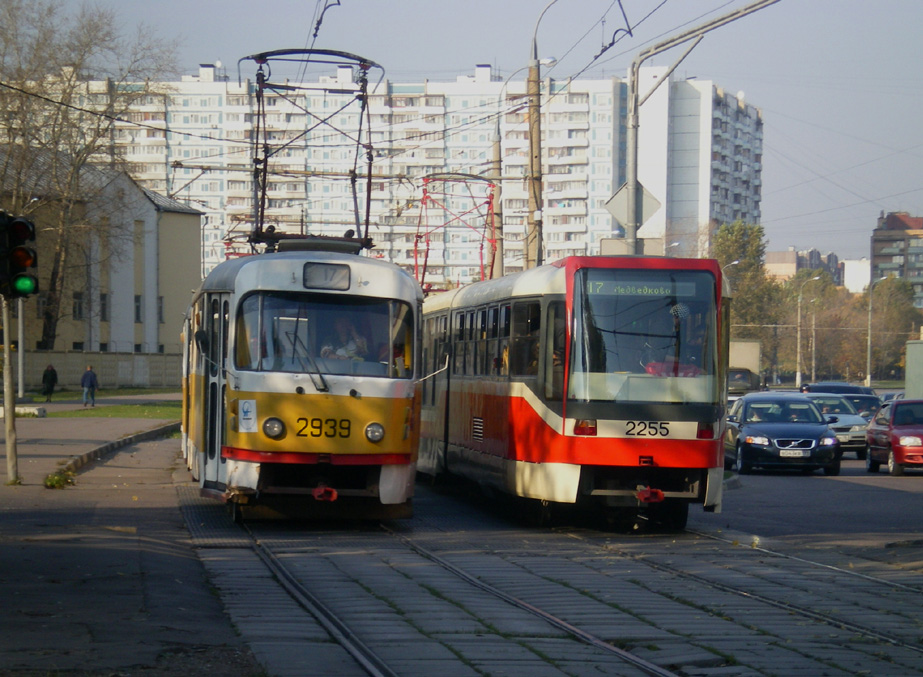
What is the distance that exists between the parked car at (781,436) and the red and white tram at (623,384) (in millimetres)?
10616

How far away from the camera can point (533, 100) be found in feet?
77.1

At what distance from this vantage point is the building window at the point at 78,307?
67887 millimetres

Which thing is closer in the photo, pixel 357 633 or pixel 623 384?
pixel 357 633

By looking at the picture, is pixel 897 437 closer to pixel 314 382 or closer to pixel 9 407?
pixel 314 382

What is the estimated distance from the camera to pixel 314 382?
1266cm

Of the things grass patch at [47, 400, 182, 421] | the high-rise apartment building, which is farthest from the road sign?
the high-rise apartment building

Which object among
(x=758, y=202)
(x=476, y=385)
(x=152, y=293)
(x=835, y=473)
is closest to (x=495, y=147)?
(x=835, y=473)

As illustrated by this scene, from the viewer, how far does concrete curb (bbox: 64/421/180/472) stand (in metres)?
20.8

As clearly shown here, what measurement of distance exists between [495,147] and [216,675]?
973 inches

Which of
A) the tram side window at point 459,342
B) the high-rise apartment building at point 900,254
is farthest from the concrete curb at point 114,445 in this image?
the high-rise apartment building at point 900,254

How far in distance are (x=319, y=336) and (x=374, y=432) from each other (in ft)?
3.87


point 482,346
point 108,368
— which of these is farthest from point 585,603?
point 108,368

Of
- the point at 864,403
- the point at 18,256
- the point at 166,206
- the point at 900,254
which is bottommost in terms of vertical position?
the point at 864,403

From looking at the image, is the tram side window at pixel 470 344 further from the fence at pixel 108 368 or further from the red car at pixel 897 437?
the fence at pixel 108 368
